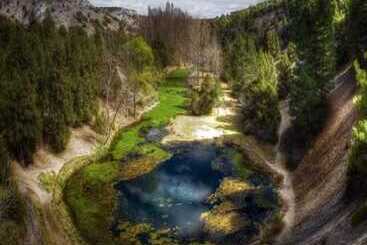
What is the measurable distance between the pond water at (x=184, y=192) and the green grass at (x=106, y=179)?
5.93ft

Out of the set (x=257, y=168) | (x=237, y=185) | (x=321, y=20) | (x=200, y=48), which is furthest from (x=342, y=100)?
(x=200, y=48)

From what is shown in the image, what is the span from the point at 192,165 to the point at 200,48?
7493 centimetres

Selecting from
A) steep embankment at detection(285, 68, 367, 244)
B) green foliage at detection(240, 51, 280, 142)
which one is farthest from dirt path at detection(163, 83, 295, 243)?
green foliage at detection(240, 51, 280, 142)

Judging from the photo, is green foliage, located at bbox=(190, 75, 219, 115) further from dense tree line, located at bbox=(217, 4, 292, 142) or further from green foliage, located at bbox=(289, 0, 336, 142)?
green foliage, located at bbox=(289, 0, 336, 142)

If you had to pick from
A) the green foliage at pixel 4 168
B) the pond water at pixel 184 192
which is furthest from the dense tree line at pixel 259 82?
the green foliage at pixel 4 168

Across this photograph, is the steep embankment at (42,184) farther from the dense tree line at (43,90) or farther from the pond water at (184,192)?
the pond water at (184,192)

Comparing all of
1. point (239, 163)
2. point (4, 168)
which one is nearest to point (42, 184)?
point (4, 168)

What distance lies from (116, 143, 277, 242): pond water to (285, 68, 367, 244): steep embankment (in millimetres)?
5015

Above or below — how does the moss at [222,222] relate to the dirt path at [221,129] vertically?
below

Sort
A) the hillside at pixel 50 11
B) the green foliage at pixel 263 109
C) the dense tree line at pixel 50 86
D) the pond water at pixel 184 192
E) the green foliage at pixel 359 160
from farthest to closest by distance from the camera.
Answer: the hillside at pixel 50 11 < the green foliage at pixel 263 109 < the dense tree line at pixel 50 86 < the pond water at pixel 184 192 < the green foliage at pixel 359 160

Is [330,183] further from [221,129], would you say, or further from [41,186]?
Result: [221,129]

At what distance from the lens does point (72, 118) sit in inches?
2542

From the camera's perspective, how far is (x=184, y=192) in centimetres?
5200

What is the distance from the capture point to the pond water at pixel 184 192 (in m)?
44.4
